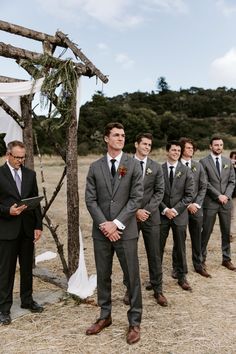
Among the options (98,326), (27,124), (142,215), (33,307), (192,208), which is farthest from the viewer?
(27,124)

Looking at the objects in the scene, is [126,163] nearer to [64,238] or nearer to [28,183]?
[28,183]

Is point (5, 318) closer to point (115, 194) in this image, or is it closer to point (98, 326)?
point (98, 326)

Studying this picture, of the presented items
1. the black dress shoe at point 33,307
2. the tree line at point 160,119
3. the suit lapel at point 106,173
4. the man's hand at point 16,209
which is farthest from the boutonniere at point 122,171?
the tree line at point 160,119

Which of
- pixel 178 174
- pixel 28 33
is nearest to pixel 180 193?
pixel 178 174

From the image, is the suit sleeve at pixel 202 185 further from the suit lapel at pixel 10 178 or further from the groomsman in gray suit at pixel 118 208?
the suit lapel at pixel 10 178

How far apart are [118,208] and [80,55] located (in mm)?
2478

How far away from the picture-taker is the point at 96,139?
118 ft

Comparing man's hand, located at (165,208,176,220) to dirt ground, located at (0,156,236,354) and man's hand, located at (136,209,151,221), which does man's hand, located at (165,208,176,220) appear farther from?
dirt ground, located at (0,156,236,354)

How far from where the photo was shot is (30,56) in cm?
563

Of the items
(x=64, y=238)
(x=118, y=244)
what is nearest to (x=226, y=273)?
(x=118, y=244)

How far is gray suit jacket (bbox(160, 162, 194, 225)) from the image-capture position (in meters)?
5.75

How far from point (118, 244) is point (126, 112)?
126ft

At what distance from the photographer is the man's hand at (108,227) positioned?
4.10 metres

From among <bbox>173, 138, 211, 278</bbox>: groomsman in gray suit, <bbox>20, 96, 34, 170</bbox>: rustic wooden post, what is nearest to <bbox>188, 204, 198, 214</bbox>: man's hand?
<bbox>173, 138, 211, 278</bbox>: groomsman in gray suit
